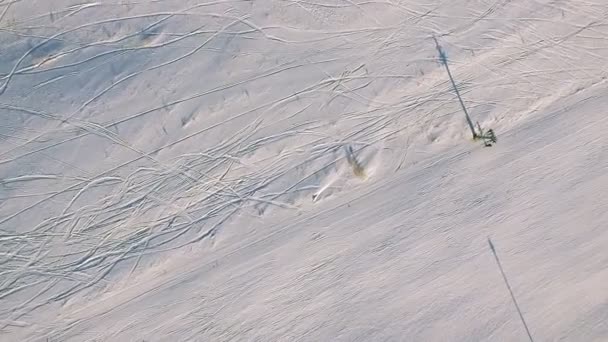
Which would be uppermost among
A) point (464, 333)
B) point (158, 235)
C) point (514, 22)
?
point (514, 22)

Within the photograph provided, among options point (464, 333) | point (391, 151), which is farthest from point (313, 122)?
point (464, 333)

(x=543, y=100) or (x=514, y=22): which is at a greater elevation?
(x=514, y=22)

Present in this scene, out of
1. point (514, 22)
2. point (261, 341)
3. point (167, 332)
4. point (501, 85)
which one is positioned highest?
point (514, 22)

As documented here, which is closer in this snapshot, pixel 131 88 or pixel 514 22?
pixel 131 88

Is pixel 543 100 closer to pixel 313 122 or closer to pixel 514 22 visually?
pixel 514 22

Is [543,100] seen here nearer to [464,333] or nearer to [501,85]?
[501,85]

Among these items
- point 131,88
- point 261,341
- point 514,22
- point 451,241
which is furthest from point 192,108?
point 514,22
